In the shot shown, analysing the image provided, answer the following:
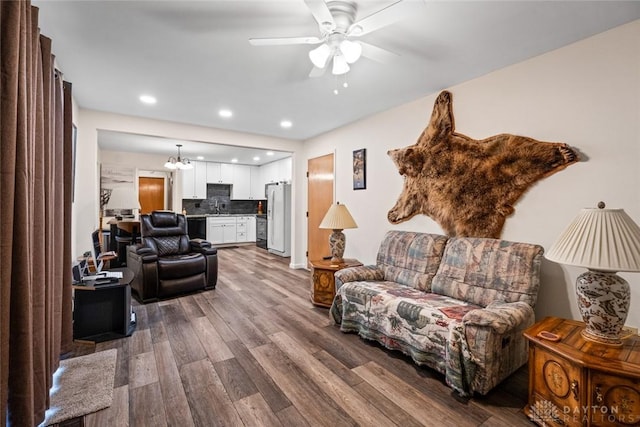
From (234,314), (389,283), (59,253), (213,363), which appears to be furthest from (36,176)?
(389,283)

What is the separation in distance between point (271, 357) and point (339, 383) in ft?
2.03

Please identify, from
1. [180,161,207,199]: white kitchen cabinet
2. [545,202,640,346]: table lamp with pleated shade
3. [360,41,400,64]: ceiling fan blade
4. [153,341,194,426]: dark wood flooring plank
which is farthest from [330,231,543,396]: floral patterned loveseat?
[180,161,207,199]: white kitchen cabinet

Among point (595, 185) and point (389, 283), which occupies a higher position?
point (595, 185)

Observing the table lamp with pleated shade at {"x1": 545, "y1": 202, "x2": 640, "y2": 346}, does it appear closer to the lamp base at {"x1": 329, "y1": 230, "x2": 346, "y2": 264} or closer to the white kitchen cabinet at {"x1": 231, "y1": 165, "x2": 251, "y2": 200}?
the lamp base at {"x1": 329, "y1": 230, "x2": 346, "y2": 264}

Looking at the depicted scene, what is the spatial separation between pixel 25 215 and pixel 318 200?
3.83 metres

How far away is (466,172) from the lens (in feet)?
8.84

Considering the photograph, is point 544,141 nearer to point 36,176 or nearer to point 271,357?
point 271,357

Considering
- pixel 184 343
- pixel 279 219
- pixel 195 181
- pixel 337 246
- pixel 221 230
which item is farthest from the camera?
pixel 221 230

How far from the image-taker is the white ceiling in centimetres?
171

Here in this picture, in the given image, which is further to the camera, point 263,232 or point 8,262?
point 263,232

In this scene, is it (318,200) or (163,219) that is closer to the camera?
(163,219)

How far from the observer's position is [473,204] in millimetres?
2633

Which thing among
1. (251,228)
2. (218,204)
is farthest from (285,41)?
(218,204)

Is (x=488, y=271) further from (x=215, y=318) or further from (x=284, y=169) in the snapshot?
(x=284, y=169)
